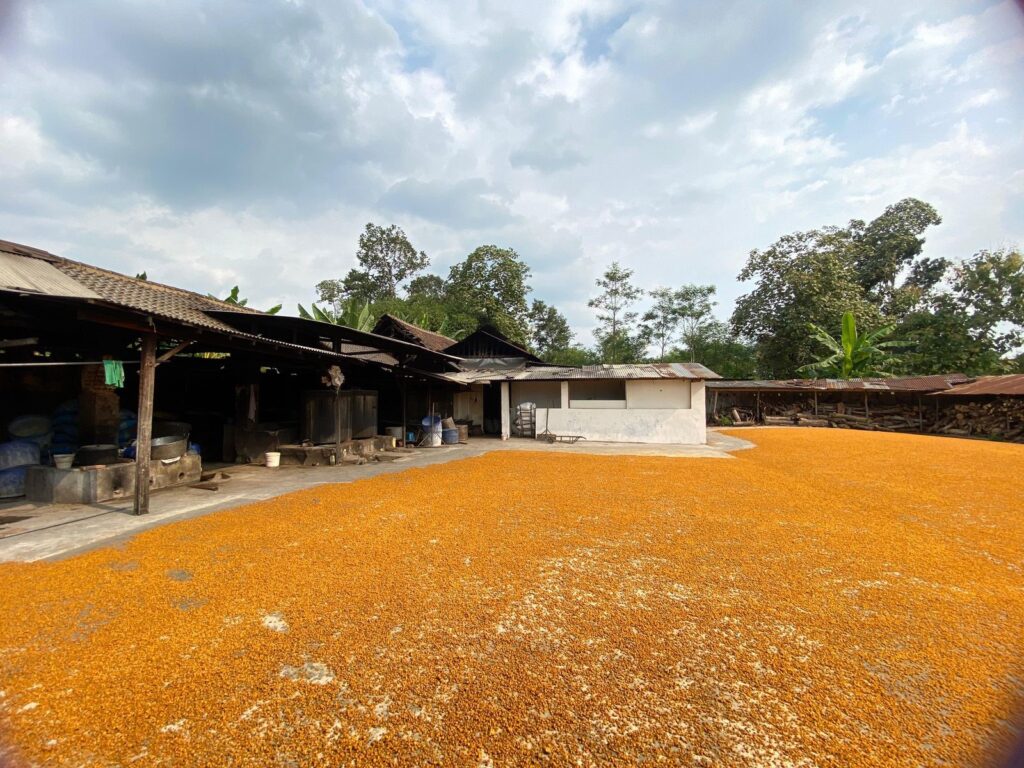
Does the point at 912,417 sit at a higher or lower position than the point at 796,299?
lower

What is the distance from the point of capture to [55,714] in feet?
6.47

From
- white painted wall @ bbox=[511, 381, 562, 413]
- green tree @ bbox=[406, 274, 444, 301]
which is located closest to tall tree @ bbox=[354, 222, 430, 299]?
green tree @ bbox=[406, 274, 444, 301]

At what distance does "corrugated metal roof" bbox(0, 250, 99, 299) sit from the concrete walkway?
8.58ft

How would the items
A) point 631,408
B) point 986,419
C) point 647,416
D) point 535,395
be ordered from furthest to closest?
1. point 535,395
2. point 986,419
3. point 631,408
4. point 647,416

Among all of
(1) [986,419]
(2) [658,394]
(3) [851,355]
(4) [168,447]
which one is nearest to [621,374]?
(2) [658,394]

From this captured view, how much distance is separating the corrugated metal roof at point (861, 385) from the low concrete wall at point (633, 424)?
28.6ft

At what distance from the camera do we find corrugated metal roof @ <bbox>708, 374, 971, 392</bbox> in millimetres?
17344

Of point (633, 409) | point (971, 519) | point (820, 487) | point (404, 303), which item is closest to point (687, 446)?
point (633, 409)

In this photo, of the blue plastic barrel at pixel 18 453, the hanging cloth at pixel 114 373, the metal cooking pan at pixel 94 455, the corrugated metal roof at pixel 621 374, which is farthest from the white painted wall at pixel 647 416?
the blue plastic barrel at pixel 18 453

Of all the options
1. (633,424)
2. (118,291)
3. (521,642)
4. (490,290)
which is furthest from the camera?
(490,290)

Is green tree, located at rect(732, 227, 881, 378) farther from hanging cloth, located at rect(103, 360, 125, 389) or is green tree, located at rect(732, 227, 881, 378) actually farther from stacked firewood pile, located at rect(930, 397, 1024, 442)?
hanging cloth, located at rect(103, 360, 125, 389)

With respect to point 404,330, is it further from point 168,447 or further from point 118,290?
point 118,290

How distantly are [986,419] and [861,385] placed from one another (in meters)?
3.96

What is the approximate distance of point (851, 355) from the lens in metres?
20.5
